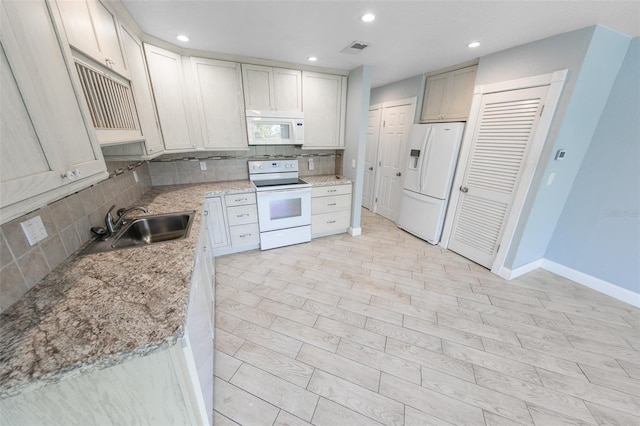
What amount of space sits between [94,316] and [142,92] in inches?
77.5

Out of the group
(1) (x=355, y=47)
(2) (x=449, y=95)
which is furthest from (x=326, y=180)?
(2) (x=449, y=95)

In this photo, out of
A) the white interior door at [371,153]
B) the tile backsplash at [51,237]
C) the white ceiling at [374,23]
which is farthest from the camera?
the white interior door at [371,153]

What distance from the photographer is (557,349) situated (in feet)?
5.68

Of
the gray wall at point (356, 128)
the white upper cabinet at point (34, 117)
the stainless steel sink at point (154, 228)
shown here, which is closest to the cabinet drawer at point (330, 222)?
the gray wall at point (356, 128)

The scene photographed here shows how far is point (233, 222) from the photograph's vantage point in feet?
9.41

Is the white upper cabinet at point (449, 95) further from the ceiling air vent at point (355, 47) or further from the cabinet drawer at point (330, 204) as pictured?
the cabinet drawer at point (330, 204)

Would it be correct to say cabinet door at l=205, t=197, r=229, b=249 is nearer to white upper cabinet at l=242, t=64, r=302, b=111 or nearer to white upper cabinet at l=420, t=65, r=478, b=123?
white upper cabinet at l=242, t=64, r=302, b=111

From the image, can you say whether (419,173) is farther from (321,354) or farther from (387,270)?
(321,354)

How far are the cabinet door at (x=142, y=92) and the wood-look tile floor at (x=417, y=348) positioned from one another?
156 cm

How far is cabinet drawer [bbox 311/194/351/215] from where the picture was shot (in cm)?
327

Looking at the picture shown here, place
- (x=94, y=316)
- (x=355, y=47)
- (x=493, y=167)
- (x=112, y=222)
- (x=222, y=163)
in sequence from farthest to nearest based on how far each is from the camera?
(x=222, y=163) → (x=493, y=167) → (x=355, y=47) → (x=112, y=222) → (x=94, y=316)

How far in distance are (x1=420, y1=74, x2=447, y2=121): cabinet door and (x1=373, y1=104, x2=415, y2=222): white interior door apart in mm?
208

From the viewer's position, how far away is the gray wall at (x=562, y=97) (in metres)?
1.89

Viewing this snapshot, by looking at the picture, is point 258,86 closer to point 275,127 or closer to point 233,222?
point 275,127
